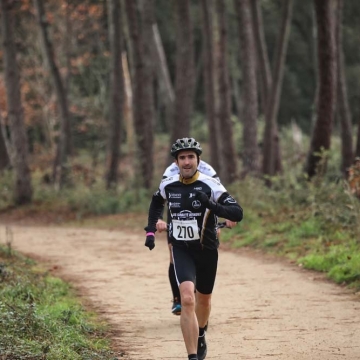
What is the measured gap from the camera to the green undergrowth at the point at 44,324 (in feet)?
26.5

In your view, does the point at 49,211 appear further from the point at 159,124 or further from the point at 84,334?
the point at 159,124

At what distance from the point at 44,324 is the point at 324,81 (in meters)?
12.9

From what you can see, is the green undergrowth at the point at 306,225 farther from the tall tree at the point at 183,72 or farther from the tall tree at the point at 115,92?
the tall tree at the point at 115,92

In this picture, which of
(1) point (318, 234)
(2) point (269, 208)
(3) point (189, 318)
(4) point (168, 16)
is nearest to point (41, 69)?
(4) point (168, 16)

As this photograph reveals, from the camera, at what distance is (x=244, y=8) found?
28406 millimetres

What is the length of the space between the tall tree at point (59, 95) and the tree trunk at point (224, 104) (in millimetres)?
6481

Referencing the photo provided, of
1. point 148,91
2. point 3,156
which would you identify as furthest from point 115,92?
point 3,156

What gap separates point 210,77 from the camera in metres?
31.7

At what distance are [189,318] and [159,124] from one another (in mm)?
56515

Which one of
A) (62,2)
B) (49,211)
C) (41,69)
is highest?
(62,2)

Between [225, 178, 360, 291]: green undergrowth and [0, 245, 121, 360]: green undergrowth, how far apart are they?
419 centimetres

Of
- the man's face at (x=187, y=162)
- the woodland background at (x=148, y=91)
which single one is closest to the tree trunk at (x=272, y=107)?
the woodland background at (x=148, y=91)

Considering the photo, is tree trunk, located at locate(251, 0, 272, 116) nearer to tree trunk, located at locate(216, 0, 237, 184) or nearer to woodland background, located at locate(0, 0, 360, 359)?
woodland background, located at locate(0, 0, 360, 359)

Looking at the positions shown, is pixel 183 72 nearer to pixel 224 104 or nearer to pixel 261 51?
pixel 224 104
